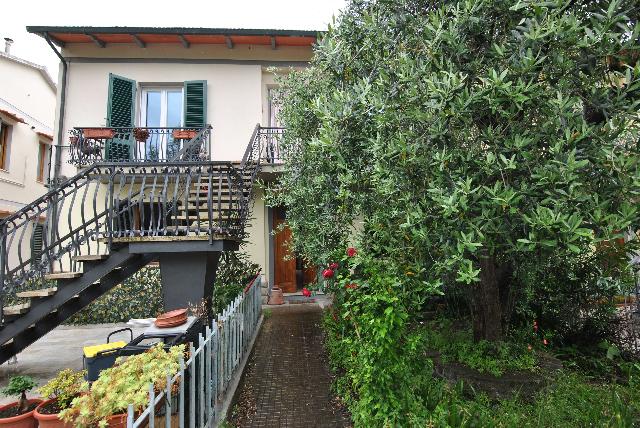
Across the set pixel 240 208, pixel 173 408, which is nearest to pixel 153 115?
pixel 240 208

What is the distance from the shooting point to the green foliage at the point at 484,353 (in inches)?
163

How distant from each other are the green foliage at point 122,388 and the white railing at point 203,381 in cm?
7

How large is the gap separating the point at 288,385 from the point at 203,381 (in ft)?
5.50

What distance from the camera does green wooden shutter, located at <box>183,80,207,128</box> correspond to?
1073 cm

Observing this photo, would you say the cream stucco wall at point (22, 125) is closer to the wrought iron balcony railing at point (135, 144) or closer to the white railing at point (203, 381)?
the wrought iron balcony railing at point (135, 144)

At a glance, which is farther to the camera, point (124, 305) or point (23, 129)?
point (23, 129)

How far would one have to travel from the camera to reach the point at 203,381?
334 centimetres

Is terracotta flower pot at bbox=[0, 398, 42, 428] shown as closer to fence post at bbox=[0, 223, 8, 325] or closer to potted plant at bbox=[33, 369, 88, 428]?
potted plant at bbox=[33, 369, 88, 428]

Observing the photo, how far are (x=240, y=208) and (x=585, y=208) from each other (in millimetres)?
4859

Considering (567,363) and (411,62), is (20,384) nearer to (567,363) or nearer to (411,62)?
(411,62)

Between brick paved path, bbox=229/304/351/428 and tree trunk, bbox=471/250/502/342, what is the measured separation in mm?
2079

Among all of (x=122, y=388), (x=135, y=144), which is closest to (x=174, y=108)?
(x=135, y=144)

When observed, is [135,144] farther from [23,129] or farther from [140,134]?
[23,129]

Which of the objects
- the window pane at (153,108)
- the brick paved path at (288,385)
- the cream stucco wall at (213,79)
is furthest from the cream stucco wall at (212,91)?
the brick paved path at (288,385)
